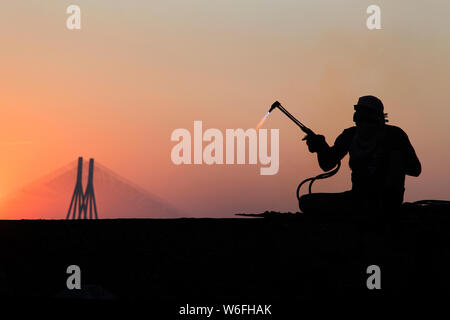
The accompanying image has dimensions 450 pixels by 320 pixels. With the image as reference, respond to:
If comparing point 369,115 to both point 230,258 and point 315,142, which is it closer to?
point 315,142

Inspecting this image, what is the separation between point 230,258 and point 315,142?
10.3 feet

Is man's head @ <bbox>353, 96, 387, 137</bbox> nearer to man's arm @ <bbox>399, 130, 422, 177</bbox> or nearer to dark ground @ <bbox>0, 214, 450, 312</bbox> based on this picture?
man's arm @ <bbox>399, 130, 422, 177</bbox>

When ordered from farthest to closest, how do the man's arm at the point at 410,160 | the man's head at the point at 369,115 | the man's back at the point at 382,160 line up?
1. the man's head at the point at 369,115
2. the man's arm at the point at 410,160
3. the man's back at the point at 382,160

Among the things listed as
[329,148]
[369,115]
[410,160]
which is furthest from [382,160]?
[329,148]

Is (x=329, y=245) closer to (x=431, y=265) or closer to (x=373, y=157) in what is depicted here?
(x=431, y=265)

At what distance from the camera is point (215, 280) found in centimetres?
773

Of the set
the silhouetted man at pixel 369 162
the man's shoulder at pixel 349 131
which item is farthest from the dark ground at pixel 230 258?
the man's shoulder at pixel 349 131

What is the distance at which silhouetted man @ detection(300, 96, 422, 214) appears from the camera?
9.77 meters

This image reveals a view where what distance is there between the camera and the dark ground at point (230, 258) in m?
7.62

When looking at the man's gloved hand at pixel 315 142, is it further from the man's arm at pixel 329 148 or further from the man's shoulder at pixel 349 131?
the man's shoulder at pixel 349 131

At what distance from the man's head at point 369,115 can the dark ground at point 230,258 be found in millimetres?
1760

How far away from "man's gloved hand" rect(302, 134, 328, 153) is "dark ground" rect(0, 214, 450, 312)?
68.1 inches

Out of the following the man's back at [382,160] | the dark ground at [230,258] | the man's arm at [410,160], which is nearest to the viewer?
the dark ground at [230,258]

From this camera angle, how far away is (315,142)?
416 inches
